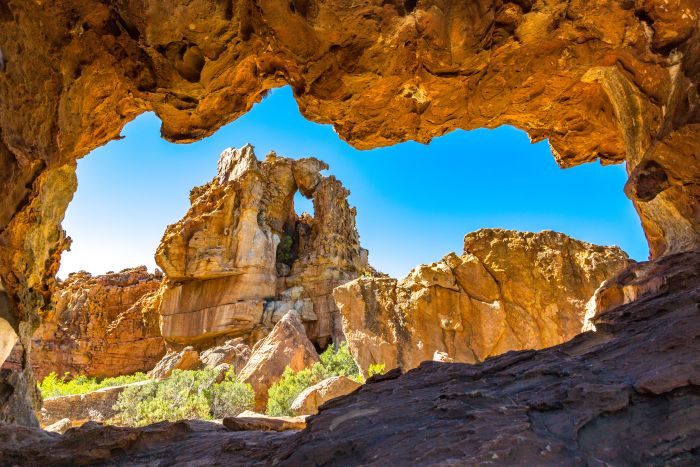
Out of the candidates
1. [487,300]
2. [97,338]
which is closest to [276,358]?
[487,300]

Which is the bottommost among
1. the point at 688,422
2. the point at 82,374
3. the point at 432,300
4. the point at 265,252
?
the point at 82,374

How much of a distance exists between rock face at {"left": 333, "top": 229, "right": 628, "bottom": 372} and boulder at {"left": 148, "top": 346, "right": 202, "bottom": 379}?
534 inches

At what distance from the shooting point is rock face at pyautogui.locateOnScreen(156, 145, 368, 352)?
34094 mm

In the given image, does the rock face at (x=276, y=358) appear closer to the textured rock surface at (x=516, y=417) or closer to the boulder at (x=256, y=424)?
the boulder at (x=256, y=424)

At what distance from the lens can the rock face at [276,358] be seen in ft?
71.8

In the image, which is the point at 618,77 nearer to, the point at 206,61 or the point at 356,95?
the point at 356,95

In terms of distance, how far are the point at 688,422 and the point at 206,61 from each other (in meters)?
7.30

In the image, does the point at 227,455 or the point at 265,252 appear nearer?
the point at 227,455

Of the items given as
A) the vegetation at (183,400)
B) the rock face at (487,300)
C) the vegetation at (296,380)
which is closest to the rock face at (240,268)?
the vegetation at (296,380)

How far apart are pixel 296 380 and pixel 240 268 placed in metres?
16.2

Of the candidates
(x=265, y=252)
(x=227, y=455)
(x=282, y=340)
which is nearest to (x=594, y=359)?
(x=227, y=455)

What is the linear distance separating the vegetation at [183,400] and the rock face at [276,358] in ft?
5.65

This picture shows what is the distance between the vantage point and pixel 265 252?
35.9m

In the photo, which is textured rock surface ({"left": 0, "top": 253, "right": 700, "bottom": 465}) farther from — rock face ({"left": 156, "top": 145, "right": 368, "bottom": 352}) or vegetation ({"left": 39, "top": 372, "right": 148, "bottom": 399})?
rock face ({"left": 156, "top": 145, "right": 368, "bottom": 352})
